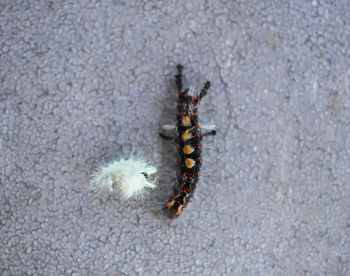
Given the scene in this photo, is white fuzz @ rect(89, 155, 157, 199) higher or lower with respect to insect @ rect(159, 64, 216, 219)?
lower

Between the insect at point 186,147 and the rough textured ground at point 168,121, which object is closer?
the insect at point 186,147

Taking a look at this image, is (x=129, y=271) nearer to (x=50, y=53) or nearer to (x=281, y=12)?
(x=50, y=53)

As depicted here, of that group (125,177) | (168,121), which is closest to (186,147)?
(168,121)

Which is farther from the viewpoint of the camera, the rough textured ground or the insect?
the rough textured ground

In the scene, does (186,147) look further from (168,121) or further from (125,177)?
(125,177)

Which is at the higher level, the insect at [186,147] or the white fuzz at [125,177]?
the insect at [186,147]
